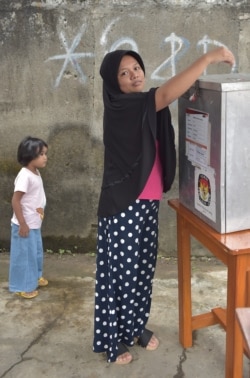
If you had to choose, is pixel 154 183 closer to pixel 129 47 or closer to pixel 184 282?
pixel 184 282

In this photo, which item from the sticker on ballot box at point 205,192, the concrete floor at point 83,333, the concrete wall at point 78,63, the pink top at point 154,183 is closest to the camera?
the sticker on ballot box at point 205,192

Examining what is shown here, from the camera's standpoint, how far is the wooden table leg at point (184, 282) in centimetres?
260

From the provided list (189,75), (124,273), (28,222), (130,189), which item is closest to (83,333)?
(124,273)

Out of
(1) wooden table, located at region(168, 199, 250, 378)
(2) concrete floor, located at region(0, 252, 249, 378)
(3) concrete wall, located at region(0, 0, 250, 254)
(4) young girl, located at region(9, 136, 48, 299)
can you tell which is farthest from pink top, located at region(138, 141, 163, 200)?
(3) concrete wall, located at region(0, 0, 250, 254)

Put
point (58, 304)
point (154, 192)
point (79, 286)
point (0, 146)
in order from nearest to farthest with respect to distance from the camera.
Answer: point (154, 192) < point (58, 304) < point (79, 286) < point (0, 146)

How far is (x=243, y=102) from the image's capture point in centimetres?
193

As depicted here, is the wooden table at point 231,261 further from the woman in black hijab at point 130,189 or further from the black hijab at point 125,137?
the black hijab at point 125,137

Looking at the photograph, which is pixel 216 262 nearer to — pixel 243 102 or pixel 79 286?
pixel 79 286

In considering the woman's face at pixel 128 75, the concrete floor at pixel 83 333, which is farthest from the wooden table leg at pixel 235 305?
the woman's face at pixel 128 75

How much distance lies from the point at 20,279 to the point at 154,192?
1470 mm

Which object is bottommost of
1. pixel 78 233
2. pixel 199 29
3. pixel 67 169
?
pixel 78 233

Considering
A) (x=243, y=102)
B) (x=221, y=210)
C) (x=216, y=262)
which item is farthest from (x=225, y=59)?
(x=216, y=262)

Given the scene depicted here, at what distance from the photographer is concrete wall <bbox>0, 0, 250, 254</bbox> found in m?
3.55

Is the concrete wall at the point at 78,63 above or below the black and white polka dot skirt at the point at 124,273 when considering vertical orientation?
above
